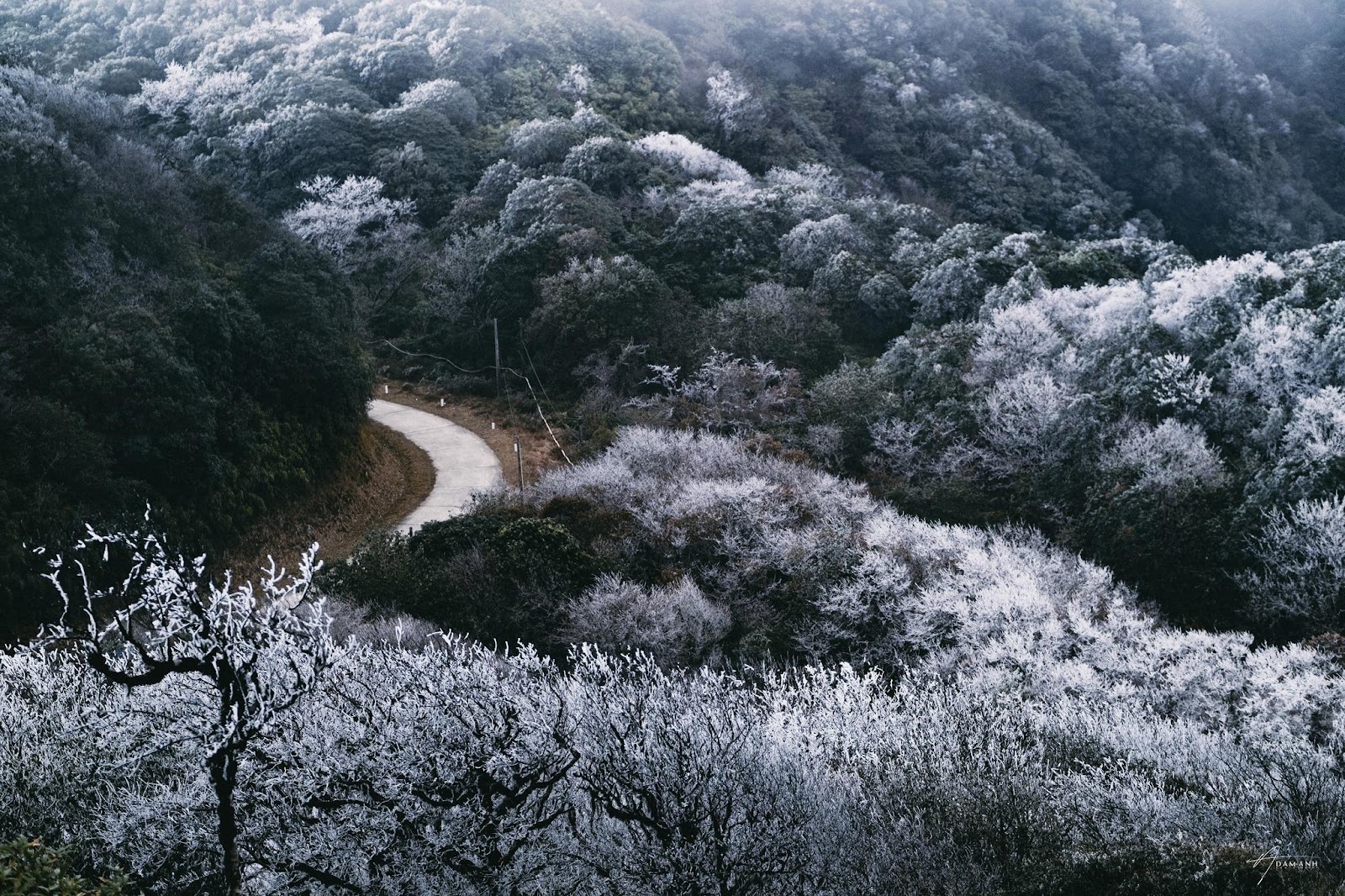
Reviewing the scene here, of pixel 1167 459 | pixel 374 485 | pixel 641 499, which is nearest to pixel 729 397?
pixel 641 499

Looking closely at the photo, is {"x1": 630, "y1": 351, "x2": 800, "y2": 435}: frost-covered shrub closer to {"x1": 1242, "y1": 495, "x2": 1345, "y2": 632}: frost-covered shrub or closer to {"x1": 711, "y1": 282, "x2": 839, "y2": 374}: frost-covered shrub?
{"x1": 711, "y1": 282, "x2": 839, "y2": 374}: frost-covered shrub

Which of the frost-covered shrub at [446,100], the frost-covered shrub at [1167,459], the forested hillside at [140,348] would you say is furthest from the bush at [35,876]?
the frost-covered shrub at [446,100]

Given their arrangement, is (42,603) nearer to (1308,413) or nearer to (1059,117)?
(1308,413)

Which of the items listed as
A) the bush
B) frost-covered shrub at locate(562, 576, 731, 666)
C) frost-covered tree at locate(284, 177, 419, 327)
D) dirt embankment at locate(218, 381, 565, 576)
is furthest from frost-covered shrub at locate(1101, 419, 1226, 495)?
frost-covered tree at locate(284, 177, 419, 327)

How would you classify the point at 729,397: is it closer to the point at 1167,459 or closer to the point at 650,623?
the point at 1167,459

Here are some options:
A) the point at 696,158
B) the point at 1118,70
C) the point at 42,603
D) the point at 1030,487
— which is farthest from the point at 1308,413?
the point at 1118,70

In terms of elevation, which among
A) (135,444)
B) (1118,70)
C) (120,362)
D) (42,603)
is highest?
(1118,70)
